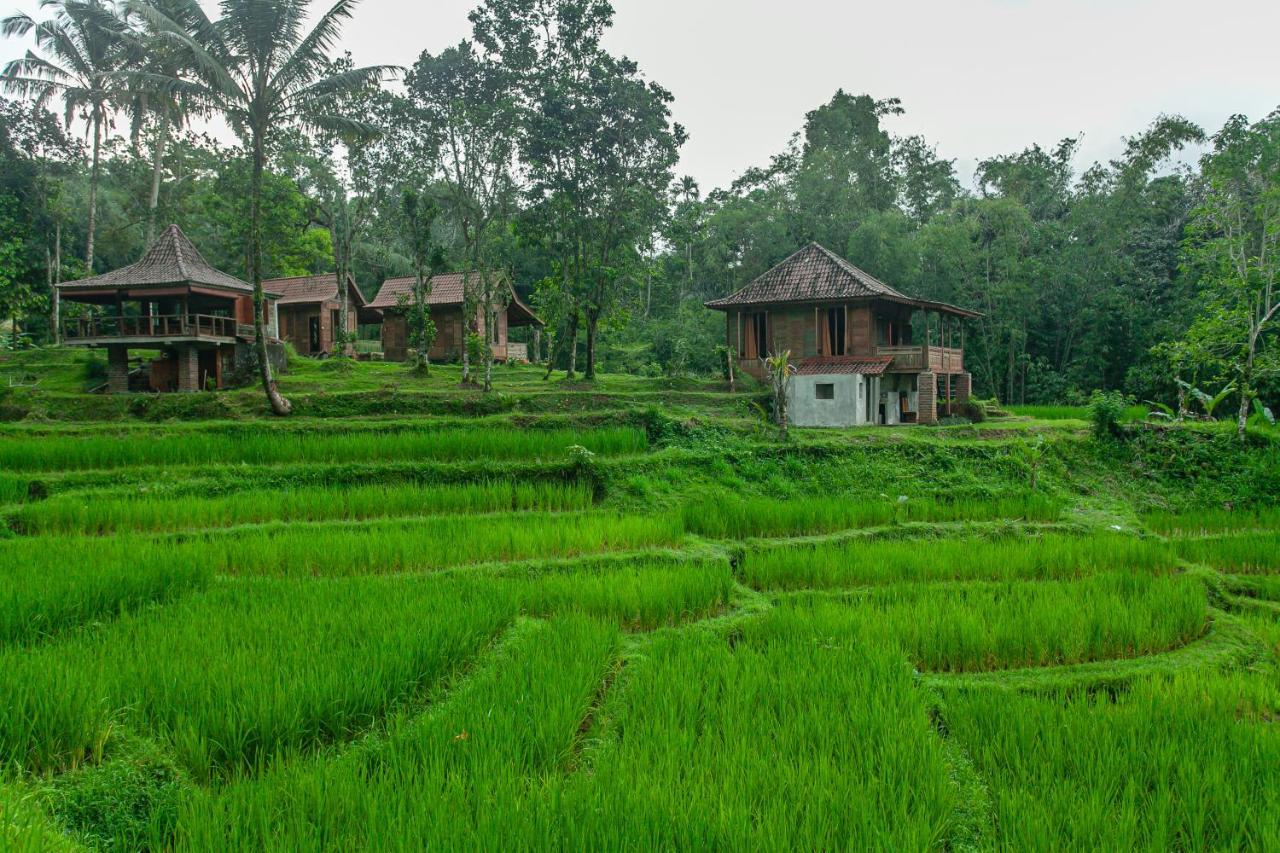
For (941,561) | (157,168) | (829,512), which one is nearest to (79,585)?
(941,561)

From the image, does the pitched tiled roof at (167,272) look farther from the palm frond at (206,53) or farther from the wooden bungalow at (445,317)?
the wooden bungalow at (445,317)

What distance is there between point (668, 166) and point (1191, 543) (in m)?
17.2

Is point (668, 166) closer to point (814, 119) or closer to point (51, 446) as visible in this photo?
point (51, 446)

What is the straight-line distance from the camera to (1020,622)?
19.3 feet

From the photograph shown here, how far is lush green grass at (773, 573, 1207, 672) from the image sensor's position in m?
5.59

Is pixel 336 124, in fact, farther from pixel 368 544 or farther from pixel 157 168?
pixel 157 168

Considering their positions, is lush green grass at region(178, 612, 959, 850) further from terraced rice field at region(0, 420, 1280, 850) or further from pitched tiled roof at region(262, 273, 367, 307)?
pitched tiled roof at region(262, 273, 367, 307)

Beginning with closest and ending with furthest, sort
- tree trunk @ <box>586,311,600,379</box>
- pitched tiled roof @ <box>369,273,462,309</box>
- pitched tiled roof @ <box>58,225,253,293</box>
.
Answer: pitched tiled roof @ <box>58,225,253,293</box>, tree trunk @ <box>586,311,600,379</box>, pitched tiled roof @ <box>369,273,462,309</box>

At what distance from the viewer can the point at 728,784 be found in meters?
3.48

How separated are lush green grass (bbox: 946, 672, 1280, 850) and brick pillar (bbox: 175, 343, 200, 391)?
72.9 feet

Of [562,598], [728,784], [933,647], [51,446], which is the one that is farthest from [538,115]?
[728,784]

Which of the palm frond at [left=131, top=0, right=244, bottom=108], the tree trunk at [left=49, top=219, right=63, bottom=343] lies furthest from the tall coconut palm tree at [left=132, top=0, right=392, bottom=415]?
the tree trunk at [left=49, top=219, right=63, bottom=343]

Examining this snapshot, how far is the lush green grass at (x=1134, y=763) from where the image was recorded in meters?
3.26

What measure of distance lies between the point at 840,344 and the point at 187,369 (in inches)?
752
